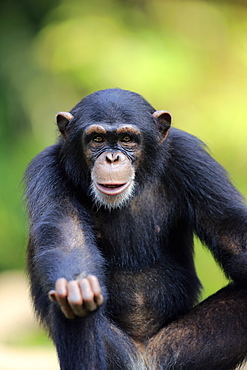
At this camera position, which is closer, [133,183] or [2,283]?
[133,183]

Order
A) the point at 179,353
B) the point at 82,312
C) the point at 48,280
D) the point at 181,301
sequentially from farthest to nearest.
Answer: the point at 181,301
the point at 179,353
the point at 48,280
the point at 82,312

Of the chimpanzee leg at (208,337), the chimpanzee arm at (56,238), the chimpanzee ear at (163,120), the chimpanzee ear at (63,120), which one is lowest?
the chimpanzee leg at (208,337)

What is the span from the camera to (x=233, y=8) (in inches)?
396

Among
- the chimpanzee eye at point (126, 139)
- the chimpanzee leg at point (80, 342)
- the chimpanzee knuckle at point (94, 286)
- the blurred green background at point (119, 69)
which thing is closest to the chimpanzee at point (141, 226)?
the chimpanzee eye at point (126, 139)

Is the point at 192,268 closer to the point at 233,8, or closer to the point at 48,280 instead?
the point at 48,280

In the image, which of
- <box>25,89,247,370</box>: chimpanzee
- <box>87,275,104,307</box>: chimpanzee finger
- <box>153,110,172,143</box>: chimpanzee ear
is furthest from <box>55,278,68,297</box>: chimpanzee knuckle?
<box>153,110,172,143</box>: chimpanzee ear

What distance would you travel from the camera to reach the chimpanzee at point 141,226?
4285 millimetres

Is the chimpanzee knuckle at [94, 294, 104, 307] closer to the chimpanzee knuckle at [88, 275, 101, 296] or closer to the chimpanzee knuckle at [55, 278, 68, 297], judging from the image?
the chimpanzee knuckle at [88, 275, 101, 296]

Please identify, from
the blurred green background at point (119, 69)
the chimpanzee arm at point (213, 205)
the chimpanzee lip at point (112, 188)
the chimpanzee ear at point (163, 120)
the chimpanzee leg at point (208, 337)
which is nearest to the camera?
the chimpanzee lip at point (112, 188)

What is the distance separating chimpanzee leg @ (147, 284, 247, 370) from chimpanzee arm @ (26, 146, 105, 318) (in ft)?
2.58

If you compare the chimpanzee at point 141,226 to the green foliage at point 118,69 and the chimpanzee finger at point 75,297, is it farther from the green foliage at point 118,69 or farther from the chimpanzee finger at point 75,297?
the green foliage at point 118,69

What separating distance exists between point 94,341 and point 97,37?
673 centimetres

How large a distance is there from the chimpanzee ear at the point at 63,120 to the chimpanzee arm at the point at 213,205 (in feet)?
2.49

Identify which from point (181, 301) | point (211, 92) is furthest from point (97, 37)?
point (181, 301)
